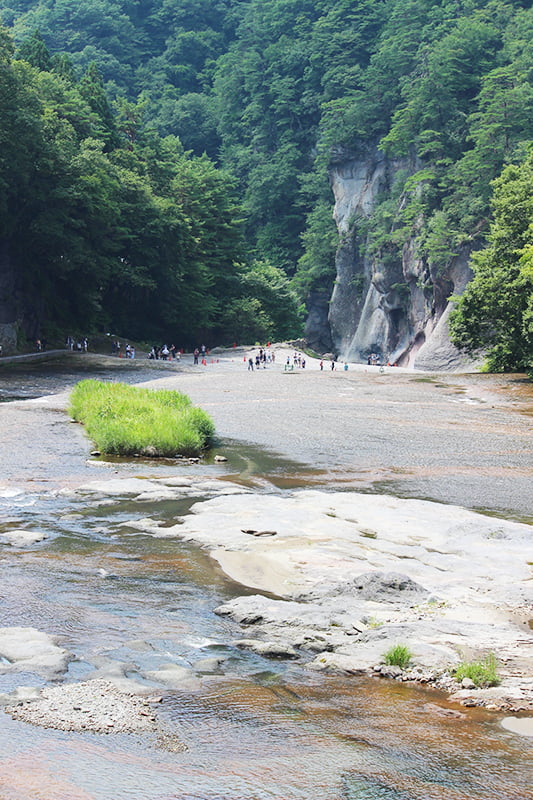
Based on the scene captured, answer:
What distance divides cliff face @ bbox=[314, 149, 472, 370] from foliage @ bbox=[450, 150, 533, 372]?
19423mm

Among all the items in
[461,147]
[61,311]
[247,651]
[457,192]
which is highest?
[461,147]

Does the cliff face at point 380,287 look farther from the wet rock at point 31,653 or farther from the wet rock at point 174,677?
the wet rock at point 174,677

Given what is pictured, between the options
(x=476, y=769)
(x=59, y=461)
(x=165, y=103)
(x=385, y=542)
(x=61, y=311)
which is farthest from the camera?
(x=165, y=103)

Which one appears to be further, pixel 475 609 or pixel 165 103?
pixel 165 103

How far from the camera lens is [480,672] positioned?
27.0 feet

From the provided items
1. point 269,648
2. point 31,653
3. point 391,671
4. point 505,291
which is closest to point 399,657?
point 391,671

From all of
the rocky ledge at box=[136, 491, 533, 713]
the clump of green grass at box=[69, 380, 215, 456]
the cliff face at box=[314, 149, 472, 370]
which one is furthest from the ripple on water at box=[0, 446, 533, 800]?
the cliff face at box=[314, 149, 472, 370]

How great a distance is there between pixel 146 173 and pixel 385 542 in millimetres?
71310

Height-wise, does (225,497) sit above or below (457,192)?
below

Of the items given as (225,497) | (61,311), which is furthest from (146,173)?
(225,497)

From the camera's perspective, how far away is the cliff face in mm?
78000

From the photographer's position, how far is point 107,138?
248 ft

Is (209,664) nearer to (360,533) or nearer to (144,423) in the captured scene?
(360,533)

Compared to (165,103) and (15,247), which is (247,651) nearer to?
(15,247)
